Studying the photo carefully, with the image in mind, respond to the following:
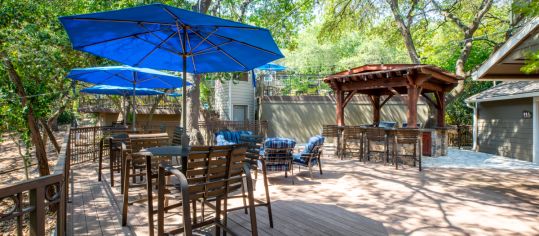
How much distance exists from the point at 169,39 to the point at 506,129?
11.4 meters

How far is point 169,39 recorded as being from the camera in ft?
12.4

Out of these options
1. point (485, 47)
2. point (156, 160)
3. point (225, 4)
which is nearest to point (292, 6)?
point (225, 4)

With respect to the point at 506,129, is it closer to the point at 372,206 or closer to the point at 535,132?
the point at 535,132

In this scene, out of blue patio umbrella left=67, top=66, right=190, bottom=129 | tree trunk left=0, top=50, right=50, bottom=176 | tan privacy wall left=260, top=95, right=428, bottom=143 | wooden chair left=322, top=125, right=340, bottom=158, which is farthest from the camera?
tan privacy wall left=260, top=95, right=428, bottom=143

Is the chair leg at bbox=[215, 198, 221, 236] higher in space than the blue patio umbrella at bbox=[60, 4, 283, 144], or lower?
lower

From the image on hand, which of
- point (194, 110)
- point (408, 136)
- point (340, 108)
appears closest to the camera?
point (408, 136)

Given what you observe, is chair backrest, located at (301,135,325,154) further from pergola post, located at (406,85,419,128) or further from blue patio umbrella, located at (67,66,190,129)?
pergola post, located at (406,85,419,128)

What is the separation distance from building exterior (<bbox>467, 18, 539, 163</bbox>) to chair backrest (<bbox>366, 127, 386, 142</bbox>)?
7.97ft

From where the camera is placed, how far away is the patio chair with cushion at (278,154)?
5.93m

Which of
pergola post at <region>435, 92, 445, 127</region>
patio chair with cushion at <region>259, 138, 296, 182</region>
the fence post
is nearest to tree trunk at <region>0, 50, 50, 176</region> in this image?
patio chair with cushion at <region>259, 138, 296, 182</region>

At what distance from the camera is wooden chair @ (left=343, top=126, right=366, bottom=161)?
8852 mm

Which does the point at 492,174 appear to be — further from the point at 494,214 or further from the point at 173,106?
the point at 173,106

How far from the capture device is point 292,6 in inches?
443

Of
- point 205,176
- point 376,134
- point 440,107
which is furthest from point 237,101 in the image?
point 205,176
